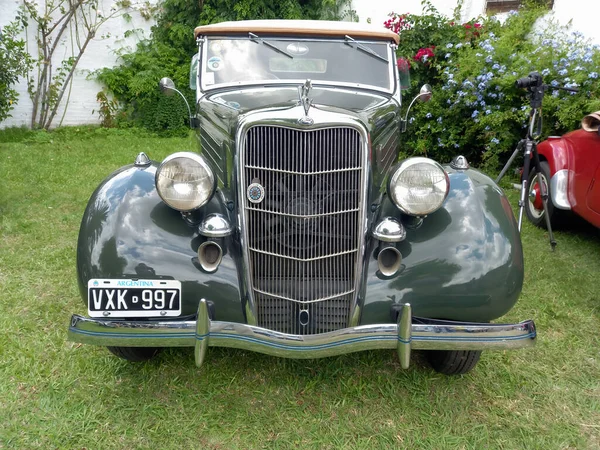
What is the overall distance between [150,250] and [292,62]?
184 centimetres

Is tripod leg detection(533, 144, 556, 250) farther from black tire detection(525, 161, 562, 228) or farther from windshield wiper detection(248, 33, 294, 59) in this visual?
windshield wiper detection(248, 33, 294, 59)

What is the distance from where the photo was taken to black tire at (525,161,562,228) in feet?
16.1

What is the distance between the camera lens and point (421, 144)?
23.7 ft

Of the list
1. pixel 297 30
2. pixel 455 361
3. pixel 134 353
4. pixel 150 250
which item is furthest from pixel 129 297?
pixel 297 30

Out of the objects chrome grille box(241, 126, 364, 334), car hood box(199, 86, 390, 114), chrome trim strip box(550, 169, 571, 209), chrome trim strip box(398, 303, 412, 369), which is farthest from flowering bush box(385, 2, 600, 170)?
chrome trim strip box(398, 303, 412, 369)

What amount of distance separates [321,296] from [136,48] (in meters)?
9.03

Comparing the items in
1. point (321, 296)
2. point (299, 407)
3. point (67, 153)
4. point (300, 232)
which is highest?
point (300, 232)

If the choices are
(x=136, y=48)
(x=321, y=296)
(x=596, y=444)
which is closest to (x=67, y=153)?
(x=136, y=48)

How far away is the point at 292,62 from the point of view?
3.35 m

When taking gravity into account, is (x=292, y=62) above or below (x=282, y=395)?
above

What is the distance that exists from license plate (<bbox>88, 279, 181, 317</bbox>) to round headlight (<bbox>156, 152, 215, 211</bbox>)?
38cm

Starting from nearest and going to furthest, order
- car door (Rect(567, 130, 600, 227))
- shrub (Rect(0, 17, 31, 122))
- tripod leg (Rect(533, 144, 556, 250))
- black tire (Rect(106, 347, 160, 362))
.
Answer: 1. black tire (Rect(106, 347, 160, 362))
2. car door (Rect(567, 130, 600, 227))
3. tripod leg (Rect(533, 144, 556, 250))
4. shrub (Rect(0, 17, 31, 122))

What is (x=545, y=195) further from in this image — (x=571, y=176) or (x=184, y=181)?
(x=184, y=181)

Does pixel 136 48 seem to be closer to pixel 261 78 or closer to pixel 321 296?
pixel 261 78
